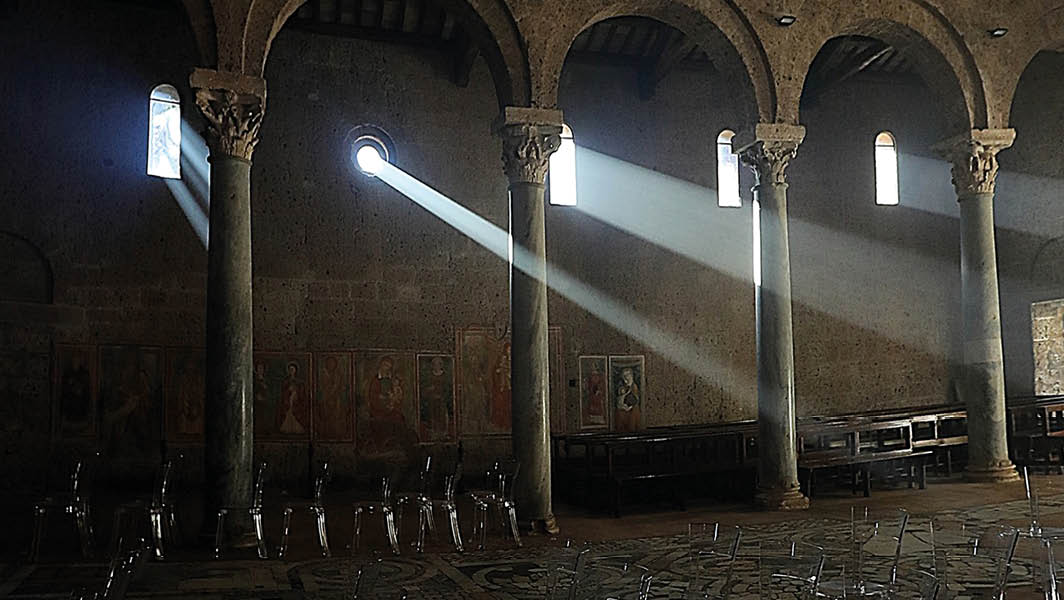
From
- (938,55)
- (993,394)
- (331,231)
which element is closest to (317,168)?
(331,231)

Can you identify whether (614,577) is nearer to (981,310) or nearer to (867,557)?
(867,557)

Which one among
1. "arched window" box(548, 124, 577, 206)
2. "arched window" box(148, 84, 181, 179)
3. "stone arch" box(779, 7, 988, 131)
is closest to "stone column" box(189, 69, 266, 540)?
"arched window" box(148, 84, 181, 179)

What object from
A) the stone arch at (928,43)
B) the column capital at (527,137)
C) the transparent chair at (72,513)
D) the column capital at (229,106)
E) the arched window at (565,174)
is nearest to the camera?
the transparent chair at (72,513)

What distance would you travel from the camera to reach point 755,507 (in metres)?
11.0

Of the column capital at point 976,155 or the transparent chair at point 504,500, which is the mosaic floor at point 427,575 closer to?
the transparent chair at point 504,500

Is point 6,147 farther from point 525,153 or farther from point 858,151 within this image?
point 858,151

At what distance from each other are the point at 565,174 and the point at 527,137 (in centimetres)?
496

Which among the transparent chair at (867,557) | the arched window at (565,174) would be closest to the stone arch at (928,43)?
the arched window at (565,174)

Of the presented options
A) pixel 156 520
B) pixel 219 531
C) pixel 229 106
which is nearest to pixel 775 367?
pixel 219 531

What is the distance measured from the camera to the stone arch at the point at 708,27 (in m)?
10.4

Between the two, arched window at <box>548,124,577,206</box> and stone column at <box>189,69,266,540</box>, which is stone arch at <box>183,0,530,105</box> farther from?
arched window at <box>548,124,577,206</box>

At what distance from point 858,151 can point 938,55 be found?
185 inches

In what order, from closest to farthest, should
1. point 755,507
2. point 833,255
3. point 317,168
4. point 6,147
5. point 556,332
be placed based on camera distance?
point 755,507 → point 6,147 → point 317,168 → point 556,332 → point 833,255

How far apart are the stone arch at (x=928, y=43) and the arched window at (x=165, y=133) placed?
27.1 feet
